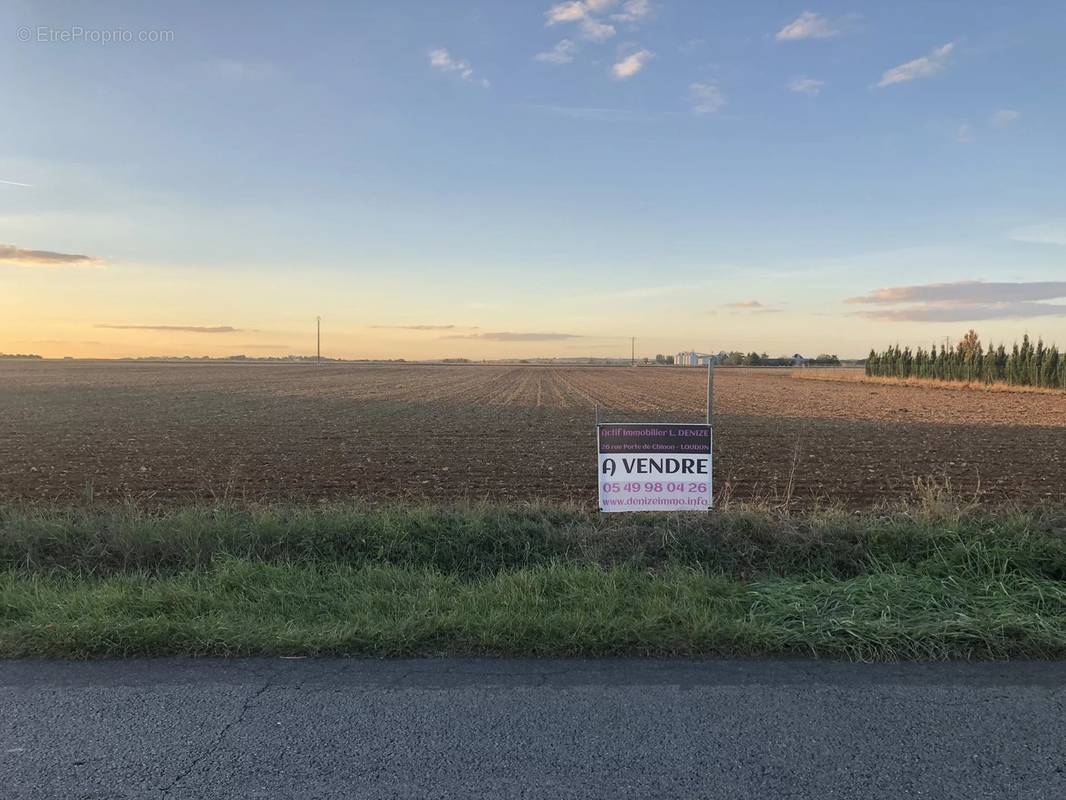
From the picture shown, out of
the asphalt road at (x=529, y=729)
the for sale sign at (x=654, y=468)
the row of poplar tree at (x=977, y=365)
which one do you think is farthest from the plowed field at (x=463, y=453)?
the row of poplar tree at (x=977, y=365)

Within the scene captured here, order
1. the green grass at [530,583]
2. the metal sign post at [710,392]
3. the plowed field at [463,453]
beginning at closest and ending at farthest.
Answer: the green grass at [530,583] → the metal sign post at [710,392] → the plowed field at [463,453]

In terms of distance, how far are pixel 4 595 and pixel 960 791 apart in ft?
19.3

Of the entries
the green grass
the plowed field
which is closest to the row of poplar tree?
the plowed field

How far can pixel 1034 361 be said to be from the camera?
157 feet

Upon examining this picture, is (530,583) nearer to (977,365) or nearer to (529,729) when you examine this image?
(529,729)

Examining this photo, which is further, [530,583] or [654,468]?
[654,468]

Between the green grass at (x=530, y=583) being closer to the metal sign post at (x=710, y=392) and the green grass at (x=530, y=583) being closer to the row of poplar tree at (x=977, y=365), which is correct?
the metal sign post at (x=710, y=392)

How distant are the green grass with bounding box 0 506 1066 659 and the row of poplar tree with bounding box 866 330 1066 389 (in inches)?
1995

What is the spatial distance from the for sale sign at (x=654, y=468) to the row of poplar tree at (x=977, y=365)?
51.4 metres

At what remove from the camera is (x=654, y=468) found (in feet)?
21.7

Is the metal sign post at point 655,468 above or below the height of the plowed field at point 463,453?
above

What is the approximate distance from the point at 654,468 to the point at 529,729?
12.3ft

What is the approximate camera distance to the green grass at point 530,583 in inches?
163

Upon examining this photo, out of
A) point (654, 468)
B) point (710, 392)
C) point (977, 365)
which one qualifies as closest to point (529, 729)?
point (654, 468)
